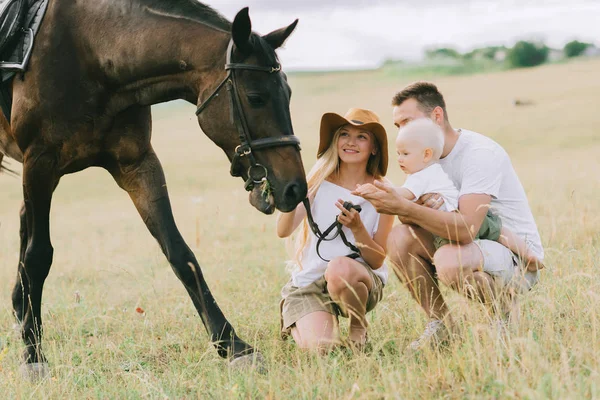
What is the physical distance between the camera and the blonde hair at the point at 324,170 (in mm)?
4406

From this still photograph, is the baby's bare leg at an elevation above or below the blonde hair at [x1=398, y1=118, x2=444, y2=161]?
below

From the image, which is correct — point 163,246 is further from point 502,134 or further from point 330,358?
point 502,134

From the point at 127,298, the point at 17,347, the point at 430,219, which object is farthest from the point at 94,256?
the point at 430,219

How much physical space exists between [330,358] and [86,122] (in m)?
2.26

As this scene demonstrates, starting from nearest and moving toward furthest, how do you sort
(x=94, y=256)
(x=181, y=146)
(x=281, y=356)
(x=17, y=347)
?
1. (x=281, y=356)
2. (x=17, y=347)
3. (x=94, y=256)
4. (x=181, y=146)

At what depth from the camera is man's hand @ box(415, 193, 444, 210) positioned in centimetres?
389

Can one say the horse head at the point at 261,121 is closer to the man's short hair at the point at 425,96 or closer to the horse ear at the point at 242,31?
the horse ear at the point at 242,31

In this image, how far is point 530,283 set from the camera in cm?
422

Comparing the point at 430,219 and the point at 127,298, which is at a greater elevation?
the point at 430,219

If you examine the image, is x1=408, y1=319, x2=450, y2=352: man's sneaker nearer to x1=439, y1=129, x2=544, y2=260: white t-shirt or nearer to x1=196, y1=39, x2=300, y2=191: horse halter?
x1=439, y1=129, x2=544, y2=260: white t-shirt

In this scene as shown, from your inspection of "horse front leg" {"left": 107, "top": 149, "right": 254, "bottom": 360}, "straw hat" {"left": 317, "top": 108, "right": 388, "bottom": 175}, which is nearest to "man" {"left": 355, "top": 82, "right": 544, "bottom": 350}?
"straw hat" {"left": 317, "top": 108, "right": 388, "bottom": 175}

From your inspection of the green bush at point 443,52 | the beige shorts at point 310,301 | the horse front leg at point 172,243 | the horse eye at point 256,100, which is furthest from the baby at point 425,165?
the green bush at point 443,52

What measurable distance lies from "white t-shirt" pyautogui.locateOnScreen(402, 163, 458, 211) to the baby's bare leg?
0.44 m

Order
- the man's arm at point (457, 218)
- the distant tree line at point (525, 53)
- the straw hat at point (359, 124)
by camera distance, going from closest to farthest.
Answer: the man's arm at point (457, 218) → the straw hat at point (359, 124) → the distant tree line at point (525, 53)
